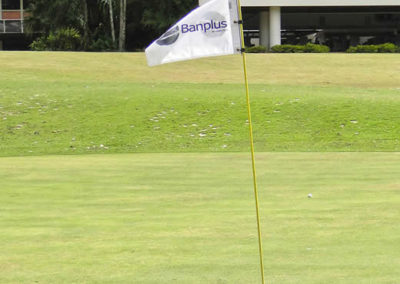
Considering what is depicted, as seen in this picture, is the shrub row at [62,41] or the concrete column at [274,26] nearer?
the shrub row at [62,41]

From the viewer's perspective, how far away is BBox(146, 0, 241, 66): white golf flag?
7.75 meters

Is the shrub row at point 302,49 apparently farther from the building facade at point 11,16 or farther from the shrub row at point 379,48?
the building facade at point 11,16

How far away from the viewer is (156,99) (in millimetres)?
30438

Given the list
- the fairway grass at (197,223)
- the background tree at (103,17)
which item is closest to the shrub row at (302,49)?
the background tree at (103,17)

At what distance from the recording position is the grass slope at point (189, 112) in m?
24.8

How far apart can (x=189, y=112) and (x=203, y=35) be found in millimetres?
20762

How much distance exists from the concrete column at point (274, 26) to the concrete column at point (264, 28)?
1.44 metres

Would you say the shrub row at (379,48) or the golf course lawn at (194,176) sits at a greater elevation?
the shrub row at (379,48)

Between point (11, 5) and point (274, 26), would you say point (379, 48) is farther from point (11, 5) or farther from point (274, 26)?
point (11, 5)

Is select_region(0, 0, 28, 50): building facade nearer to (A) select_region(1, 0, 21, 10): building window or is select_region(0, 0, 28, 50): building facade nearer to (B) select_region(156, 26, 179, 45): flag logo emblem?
(A) select_region(1, 0, 21, 10): building window

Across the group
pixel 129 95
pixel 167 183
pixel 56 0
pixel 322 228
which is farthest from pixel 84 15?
pixel 322 228

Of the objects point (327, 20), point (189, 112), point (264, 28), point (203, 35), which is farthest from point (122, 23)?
point (203, 35)

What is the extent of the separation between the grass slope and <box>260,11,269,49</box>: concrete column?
1822cm

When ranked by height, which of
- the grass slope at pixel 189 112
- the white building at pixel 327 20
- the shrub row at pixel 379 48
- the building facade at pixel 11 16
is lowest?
the grass slope at pixel 189 112
